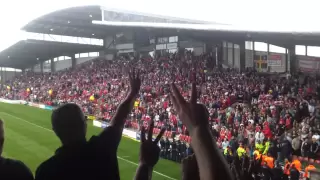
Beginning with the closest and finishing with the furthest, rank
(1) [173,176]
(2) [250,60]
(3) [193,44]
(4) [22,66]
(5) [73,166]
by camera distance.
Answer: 1. (5) [73,166]
2. (1) [173,176]
3. (2) [250,60]
4. (3) [193,44]
5. (4) [22,66]

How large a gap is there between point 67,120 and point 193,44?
2874 cm

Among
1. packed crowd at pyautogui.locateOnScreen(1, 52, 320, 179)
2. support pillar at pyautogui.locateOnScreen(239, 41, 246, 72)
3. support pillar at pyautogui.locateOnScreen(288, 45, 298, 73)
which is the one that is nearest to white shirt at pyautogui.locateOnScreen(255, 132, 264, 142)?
packed crowd at pyautogui.locateOnScreen(1, 52, 320, 179)

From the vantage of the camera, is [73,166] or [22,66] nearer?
[73,166]

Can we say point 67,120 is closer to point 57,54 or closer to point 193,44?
point 193,44

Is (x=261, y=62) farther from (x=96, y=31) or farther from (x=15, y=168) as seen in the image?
(x=15, y=168)

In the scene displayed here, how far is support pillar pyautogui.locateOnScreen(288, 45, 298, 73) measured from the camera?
71.9 ft

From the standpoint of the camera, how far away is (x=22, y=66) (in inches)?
2263

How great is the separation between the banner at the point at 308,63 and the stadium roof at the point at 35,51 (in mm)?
26753

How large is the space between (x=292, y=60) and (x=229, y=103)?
19.7 feet

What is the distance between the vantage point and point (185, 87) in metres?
21.3

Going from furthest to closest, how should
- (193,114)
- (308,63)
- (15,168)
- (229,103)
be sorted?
(308,63) < (229,103) < (15,168) < (193,114)

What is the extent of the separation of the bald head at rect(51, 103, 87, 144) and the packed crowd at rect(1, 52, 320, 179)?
734 mm

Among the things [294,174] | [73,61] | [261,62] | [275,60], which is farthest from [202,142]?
[73,61]

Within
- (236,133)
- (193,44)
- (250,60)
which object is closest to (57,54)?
(193,44)
